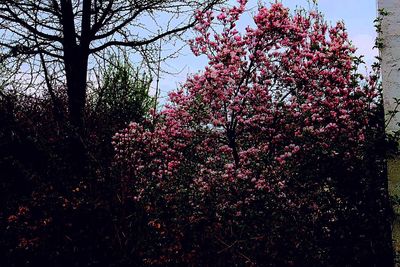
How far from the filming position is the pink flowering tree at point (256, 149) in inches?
271

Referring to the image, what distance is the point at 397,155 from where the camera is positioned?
406cm

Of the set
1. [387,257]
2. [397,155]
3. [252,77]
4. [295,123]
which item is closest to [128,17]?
[252,77]

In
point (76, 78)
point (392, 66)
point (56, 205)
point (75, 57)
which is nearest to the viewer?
point (392, 66)

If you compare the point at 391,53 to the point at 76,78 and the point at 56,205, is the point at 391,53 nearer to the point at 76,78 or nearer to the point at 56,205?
the point at 56,205

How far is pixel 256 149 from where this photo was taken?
8836mm

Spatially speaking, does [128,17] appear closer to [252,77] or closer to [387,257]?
[252,77]

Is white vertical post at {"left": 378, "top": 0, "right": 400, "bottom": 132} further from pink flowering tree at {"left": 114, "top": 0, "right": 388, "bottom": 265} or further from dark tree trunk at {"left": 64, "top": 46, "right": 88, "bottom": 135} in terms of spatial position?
dark tree trunk at {"left": 64, "top": 46, "right": 88, "bottom": 135}

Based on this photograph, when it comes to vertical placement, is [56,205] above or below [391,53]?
below

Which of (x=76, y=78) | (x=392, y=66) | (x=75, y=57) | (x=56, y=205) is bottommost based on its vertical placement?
(x=56, y=205)

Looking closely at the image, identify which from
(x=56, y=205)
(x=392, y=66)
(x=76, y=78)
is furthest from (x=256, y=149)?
(x=392, y=66)

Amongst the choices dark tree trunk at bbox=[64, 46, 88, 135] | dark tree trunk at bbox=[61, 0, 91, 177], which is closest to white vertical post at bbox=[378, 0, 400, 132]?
dark tree trunk at bbox=[61, 0, 91, 177]

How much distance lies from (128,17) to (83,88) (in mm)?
1977

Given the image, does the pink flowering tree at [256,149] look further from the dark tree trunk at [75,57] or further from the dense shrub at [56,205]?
the dark tree trunk at [75,57]

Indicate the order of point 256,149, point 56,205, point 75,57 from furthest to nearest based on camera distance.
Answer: point 75,57, point 256,149, point 56,205
